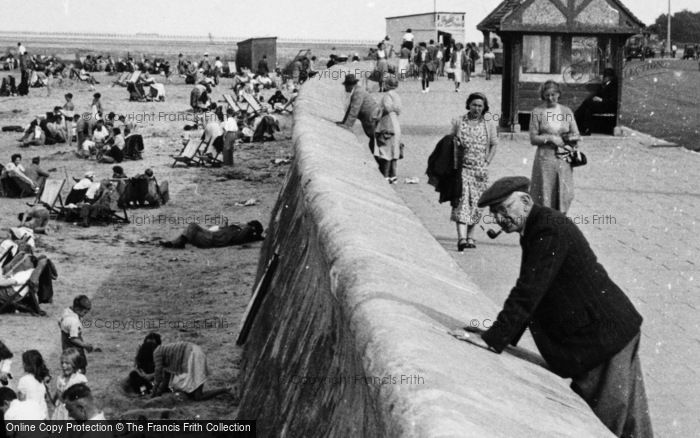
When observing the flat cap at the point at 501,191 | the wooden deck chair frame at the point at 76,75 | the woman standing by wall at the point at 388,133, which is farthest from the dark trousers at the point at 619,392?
the wooden deck chair frame at the point at 76,75

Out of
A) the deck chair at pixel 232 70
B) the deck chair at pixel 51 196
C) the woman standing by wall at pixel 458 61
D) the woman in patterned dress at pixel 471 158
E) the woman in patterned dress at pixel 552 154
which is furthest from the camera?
the deck chair at pixel 232 70

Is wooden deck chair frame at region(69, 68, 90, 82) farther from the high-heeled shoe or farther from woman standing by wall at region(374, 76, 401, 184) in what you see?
the high-heeled shoe

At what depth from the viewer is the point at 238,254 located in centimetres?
1889

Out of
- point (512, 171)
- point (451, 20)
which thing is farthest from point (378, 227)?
point (451, 20)

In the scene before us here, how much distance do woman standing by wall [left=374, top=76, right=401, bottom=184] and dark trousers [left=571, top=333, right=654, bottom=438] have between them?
383 inches

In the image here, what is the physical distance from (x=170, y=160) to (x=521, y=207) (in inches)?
1035

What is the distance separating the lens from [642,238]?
12.2 meters

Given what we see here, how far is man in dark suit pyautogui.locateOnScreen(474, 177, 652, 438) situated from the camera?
15.9 feet

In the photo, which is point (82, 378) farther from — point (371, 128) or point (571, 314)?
point (571, 314)

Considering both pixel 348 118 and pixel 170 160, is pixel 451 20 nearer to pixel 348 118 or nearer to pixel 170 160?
pixel 170 160

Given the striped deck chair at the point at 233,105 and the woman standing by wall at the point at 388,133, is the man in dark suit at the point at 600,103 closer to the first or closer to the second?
the woman standing by wall at the point at 388,133

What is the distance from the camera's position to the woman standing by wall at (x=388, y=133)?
583 inches

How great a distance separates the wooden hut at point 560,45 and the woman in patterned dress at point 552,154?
10338mm

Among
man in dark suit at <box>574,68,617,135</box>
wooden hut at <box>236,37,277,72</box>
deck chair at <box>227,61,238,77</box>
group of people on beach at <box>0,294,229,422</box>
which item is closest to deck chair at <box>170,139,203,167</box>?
man in dark suit at <box>574,68,617,135</box>
